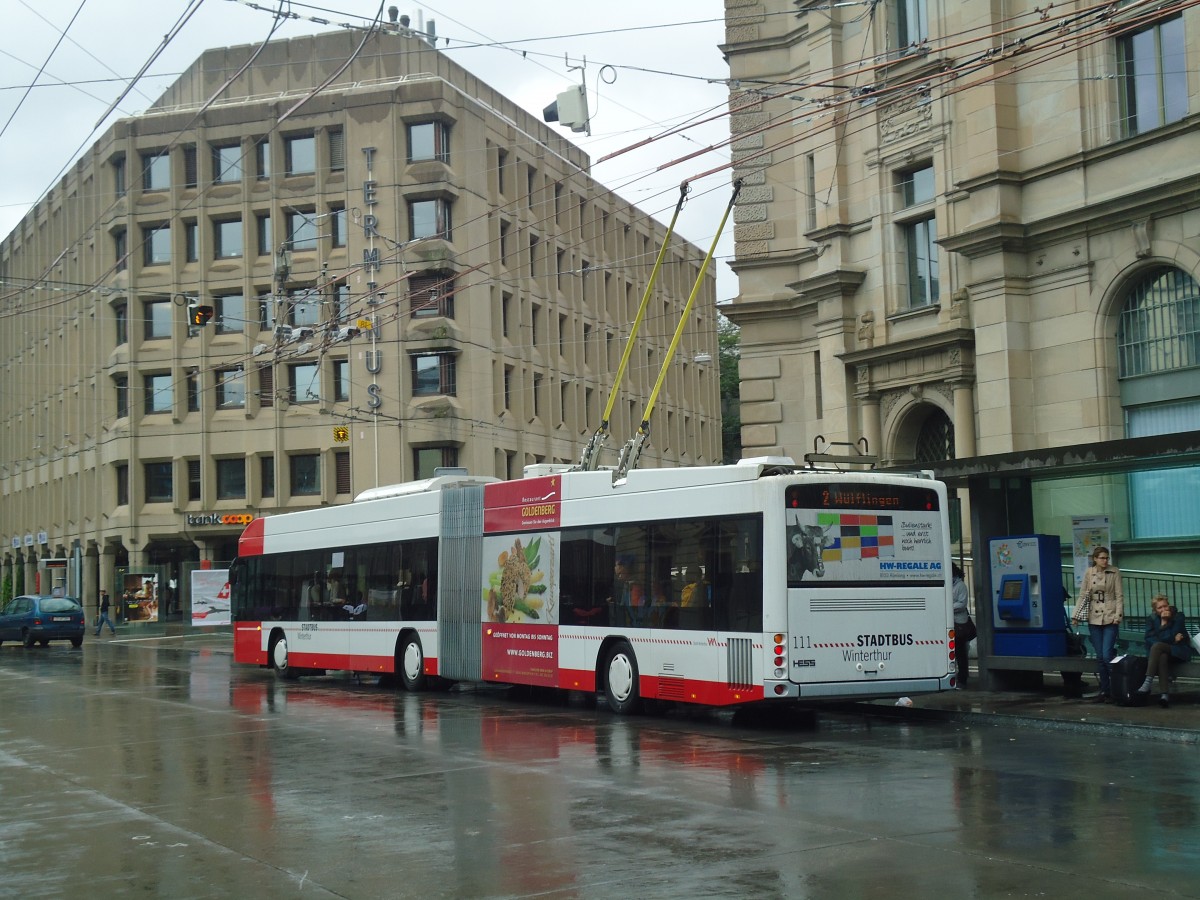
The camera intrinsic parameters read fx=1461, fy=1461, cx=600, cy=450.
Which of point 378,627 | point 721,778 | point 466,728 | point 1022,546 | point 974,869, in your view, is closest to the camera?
point 974,869

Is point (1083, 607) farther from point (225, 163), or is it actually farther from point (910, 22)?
point (225, 163)

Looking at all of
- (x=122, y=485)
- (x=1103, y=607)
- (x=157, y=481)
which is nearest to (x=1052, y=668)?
(x=1103, y=607)

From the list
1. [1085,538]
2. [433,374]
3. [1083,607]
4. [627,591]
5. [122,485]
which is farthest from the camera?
[122,485]

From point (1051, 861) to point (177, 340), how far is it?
53949mm

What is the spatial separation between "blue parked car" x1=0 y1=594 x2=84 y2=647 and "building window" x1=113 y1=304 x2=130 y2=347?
1789cm

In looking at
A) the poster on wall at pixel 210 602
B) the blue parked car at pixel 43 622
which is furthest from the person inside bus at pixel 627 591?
the poster on wall at pixel 210 602

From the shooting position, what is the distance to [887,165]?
27281mm

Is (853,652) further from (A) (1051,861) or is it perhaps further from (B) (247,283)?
(B) (247,283)

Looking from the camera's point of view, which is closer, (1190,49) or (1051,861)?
(1051,861)

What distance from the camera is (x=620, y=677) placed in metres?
17.8

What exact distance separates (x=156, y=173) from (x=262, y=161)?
476 cm

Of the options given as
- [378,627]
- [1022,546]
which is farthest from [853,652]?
[378,627]

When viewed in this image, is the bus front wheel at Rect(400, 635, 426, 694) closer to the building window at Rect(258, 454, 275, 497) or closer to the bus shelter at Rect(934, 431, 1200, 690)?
the bus shelter at Rect(934, 431, 1200, 690)

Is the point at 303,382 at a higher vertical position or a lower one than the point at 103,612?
higher
